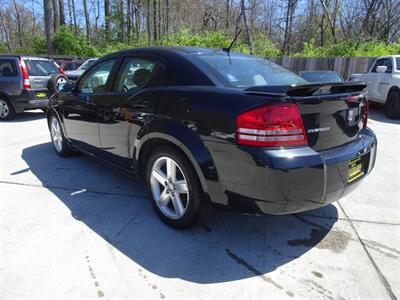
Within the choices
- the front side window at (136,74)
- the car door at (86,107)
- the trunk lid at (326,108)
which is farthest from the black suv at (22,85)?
the trunk lid at (326,108)

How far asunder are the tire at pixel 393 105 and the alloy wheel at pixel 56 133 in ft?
27.7

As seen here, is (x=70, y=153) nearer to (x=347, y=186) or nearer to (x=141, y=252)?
(x=141, y=252)

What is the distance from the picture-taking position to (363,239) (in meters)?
2.98

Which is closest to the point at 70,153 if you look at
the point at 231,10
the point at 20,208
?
the point at 20,208

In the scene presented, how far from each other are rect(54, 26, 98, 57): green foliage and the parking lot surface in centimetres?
2380

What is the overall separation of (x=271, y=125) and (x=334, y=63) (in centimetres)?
1573

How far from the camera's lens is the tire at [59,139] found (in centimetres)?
508

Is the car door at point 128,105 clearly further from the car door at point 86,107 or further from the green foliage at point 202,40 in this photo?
the green foliage at point 202,40

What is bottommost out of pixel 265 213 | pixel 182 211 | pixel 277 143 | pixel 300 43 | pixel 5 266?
pixel 5 266

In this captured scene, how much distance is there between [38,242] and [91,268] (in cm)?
67

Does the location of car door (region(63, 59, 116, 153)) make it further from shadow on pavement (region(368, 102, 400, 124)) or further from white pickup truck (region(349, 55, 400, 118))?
white pickup truck (region(349, 55, 400, 118))

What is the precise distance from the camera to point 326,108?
2527mm

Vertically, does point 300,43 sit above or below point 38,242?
above

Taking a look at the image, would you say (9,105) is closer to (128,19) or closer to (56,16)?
(128,19)
